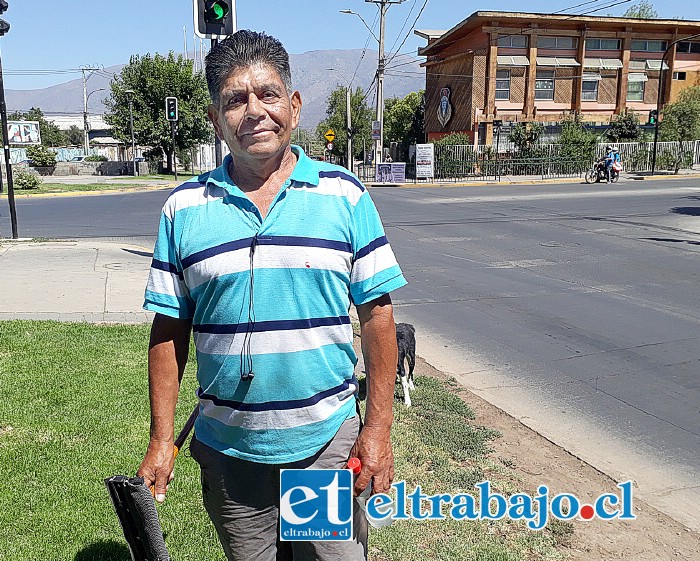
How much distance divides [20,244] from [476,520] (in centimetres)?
1224

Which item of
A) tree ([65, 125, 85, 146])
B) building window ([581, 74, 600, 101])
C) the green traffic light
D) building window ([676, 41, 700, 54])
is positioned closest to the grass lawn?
the green traffic light

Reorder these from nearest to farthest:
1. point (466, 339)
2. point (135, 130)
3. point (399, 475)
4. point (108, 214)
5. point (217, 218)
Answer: point (217, 218) < point (399, 475) < point (466, 339) < point (108, 214) < point (135, 130)

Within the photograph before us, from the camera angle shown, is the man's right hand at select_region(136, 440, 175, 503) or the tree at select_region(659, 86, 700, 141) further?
the tree at select_region(659, 86, 700, 141)

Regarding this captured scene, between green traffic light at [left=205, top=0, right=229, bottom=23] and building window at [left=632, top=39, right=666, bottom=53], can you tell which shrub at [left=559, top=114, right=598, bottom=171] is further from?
green traffic light at [left=205, top=0, right=229, bottom=23]

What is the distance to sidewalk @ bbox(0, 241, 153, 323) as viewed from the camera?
7.84m

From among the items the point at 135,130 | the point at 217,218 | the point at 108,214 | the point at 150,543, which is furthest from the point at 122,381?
the point at 135,130

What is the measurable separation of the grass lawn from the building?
1541 inches

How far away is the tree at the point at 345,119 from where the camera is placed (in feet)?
188

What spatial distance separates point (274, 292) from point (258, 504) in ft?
2.37

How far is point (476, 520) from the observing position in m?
3.60

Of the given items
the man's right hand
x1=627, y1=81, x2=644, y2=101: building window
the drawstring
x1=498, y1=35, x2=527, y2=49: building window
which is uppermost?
x1=498, y1=35, x2=527, y2=49: building window

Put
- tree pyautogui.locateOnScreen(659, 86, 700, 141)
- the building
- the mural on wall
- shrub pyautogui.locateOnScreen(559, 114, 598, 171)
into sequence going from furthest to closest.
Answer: the mural on wall, the building, tree pyautogui.locateOnScreen(659, 86, 700, 141), shrub pyautogui.locateOnScreen(559, 114, 598, 171)

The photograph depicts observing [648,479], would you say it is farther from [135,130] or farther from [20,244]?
[135,130]

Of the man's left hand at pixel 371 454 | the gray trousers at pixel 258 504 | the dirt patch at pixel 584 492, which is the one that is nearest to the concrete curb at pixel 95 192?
the dirt patch at pixel 584 492
